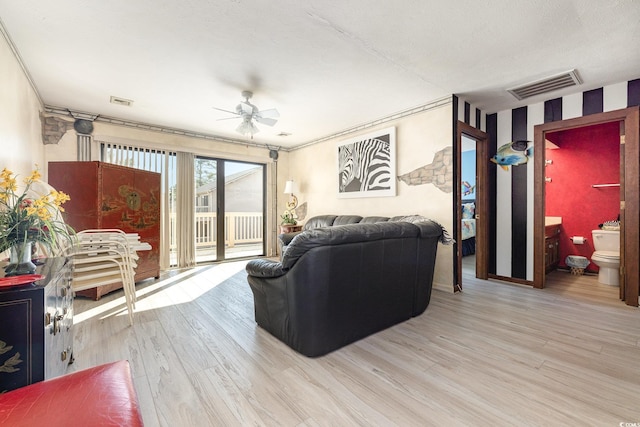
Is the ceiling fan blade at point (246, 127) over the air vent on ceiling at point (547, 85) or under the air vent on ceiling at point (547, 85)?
under

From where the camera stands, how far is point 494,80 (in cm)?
301

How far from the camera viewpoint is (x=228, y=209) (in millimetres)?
5859

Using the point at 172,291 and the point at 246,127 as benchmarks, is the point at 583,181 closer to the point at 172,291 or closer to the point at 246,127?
the point at 246,127

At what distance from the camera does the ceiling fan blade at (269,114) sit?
318 centimetres

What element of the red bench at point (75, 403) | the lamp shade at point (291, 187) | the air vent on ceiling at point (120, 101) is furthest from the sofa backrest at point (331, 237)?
the lamp shade at point (291, 187)

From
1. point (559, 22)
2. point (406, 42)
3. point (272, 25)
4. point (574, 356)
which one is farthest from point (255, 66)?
point (574, 356)

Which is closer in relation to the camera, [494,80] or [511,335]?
[511,335]

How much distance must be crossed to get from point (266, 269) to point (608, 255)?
14.7 feet

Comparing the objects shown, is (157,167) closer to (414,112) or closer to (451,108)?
(414,112)

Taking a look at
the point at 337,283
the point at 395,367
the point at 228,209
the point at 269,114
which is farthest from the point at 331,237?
the point at 228,209

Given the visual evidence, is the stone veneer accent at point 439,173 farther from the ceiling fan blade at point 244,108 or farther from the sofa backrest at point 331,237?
the ceiling fan blade at point 244,108

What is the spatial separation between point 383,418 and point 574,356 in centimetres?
157

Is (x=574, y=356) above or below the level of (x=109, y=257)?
below

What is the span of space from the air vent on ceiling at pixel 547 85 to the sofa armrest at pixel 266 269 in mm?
3345
